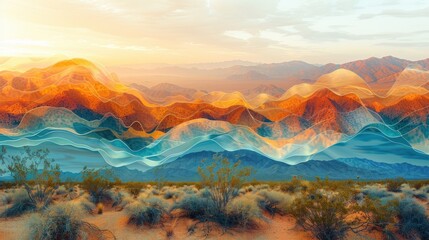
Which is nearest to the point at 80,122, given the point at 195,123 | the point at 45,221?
the point at 195,123

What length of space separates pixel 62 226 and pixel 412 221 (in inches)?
556

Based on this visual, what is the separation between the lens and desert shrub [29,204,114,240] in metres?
12.1

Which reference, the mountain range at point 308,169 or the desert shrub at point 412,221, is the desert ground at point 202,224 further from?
the mountain range at point 308,169

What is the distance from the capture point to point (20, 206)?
17.6 m

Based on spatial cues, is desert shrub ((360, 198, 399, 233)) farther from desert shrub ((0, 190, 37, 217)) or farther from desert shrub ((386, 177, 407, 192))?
desert shrub ((0, 190, 37, 217))

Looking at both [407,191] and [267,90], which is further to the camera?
[267,90]

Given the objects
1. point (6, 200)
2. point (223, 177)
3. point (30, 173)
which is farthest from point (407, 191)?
point (6, 200)

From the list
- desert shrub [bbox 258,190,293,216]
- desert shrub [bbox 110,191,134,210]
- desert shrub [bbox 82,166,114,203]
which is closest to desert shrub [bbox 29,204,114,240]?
desert shrub [bbox 110,191,134,210]

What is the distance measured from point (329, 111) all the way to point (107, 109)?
2615 cm

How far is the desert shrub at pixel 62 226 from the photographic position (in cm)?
1207

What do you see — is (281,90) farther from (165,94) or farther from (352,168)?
(352,168)

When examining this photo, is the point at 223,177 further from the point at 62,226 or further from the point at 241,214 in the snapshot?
the point at 62,226

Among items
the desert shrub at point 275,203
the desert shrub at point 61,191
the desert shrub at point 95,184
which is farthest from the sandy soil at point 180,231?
the desert shrub at point 61,191

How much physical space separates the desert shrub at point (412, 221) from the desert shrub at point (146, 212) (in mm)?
10020
